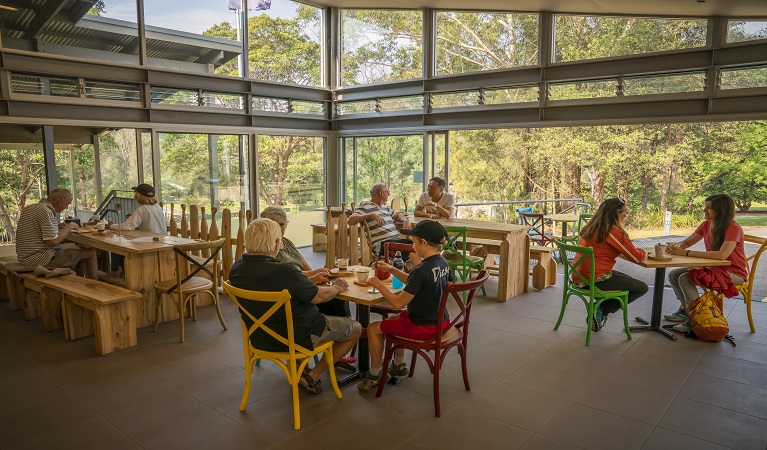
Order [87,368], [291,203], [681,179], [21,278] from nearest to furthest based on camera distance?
1. [87,368]
2. [21,278]
3. [291,203]
4. [681,179]

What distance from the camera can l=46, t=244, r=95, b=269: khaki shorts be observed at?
219 inches

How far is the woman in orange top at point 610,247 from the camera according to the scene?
4594mm

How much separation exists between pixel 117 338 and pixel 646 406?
14.2 feet

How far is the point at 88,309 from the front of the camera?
484 cm

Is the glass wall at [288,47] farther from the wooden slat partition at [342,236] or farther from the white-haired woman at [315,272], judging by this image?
the white-haired woman at [315,272]

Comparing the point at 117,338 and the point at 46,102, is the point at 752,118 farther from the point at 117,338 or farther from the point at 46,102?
the point at 46,102

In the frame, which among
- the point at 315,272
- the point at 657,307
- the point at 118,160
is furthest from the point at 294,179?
the point at 657,307

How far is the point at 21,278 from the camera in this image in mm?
5430

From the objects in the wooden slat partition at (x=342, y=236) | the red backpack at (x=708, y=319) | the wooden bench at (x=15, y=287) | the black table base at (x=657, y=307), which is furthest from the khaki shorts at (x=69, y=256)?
the red backpack at (x=708, y=319)

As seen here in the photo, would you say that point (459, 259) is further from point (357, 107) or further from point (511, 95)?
point (357, 107)

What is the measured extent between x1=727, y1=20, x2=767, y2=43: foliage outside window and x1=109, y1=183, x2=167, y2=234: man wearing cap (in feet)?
23.7

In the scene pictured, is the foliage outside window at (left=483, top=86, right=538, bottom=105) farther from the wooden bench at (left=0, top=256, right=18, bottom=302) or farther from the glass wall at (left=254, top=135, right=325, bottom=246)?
the wooden bench at (left=0, top=256, right=18, bottom=302)

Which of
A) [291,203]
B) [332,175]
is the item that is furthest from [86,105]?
[332,175]

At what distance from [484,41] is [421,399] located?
6.34 m
